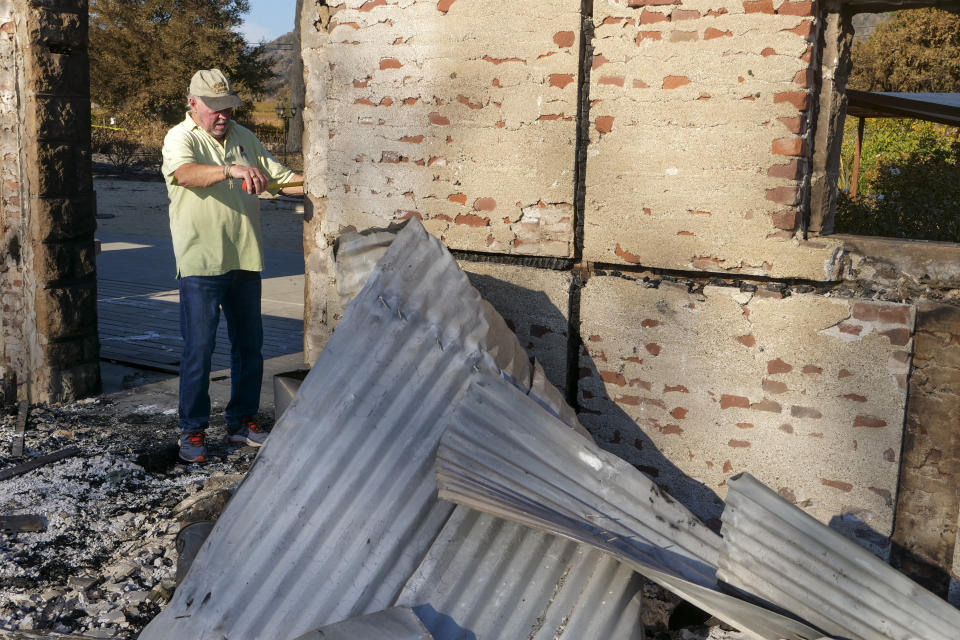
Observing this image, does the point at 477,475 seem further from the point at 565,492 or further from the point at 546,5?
→ the point at 546,5

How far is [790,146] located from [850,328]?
0.70 meters

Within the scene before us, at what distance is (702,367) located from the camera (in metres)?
3.34

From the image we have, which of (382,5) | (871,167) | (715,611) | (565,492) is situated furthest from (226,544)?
(871,167)

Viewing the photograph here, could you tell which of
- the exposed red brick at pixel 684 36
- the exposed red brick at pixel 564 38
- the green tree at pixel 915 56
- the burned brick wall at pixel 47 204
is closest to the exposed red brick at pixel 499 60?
the exposed red brick at pixel 564 38

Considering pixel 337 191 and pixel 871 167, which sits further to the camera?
pixel 871 167

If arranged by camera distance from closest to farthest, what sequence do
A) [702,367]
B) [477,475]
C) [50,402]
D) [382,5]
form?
[477,475] → [702,367] → [382,5] → [50,402]

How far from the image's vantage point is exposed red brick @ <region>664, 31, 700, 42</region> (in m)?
3.19

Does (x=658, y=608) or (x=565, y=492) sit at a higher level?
(x=565, y=492)

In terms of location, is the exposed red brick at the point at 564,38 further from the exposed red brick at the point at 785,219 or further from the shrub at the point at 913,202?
the shrub at the point at 913,202

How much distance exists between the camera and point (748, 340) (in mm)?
3252

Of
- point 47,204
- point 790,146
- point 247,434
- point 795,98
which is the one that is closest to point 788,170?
point 790,146

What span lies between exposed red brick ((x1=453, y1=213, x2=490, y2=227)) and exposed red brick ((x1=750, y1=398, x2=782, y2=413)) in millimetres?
1319

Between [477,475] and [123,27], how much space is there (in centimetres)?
3319

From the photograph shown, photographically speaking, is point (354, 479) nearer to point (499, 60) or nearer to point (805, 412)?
point (805, 412)
